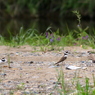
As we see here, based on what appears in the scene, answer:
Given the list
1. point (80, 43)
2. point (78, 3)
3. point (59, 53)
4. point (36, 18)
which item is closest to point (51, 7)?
point (36, 18)

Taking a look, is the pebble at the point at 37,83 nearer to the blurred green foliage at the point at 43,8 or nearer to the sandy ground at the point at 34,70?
the sandy ground at the point at 34,70

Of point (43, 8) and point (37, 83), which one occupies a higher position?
point (43, 8)

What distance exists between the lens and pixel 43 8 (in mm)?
23906

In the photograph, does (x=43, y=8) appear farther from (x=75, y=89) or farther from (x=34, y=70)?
(x=75, y=89)

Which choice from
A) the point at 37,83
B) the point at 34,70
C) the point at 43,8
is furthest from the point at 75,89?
the point at 43,8

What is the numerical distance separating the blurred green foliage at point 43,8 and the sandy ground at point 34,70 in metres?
14.6

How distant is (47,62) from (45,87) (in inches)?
58.0

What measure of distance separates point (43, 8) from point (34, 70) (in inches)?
772

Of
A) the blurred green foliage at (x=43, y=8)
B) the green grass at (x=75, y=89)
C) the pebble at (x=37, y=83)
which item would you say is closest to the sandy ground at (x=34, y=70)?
the pebble at (x=37, y=83)

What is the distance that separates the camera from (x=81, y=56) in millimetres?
5594

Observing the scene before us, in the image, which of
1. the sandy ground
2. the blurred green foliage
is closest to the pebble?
the sandy ground

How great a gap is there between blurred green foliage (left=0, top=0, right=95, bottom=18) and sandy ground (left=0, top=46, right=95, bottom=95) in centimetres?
1462

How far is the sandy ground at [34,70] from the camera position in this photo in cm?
386

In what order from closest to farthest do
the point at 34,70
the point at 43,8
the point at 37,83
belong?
the point at 37,83, the point at 34,70, the point at 43,8
